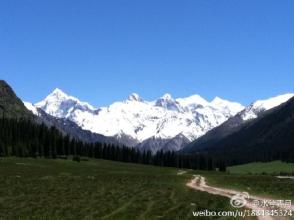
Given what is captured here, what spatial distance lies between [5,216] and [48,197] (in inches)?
616

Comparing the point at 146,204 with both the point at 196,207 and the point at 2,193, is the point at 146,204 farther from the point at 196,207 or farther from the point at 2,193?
the point at 2,193

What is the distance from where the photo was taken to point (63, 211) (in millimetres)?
44750

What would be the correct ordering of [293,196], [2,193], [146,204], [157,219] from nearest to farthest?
[157,219] < [146,204] < [293,196] < [2,193]

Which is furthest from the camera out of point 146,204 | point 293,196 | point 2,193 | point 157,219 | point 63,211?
point 2,193

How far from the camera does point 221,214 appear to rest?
4181cm

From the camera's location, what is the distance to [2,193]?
2456 inches

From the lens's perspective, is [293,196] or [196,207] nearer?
[196,207]

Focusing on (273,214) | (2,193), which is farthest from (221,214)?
(2,193)

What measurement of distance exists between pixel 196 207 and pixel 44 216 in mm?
13248

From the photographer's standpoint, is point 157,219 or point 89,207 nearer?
point 157,219

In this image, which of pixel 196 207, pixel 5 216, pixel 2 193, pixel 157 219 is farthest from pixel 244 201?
pixel 2 193

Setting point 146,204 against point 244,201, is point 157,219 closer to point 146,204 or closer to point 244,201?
point 146,204

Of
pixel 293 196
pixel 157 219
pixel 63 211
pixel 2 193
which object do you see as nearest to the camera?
pixel 157 219

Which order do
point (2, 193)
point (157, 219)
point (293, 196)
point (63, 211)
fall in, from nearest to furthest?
point (157, 219)
point (63, 211)
point (293, 196)
point (2, 193)
